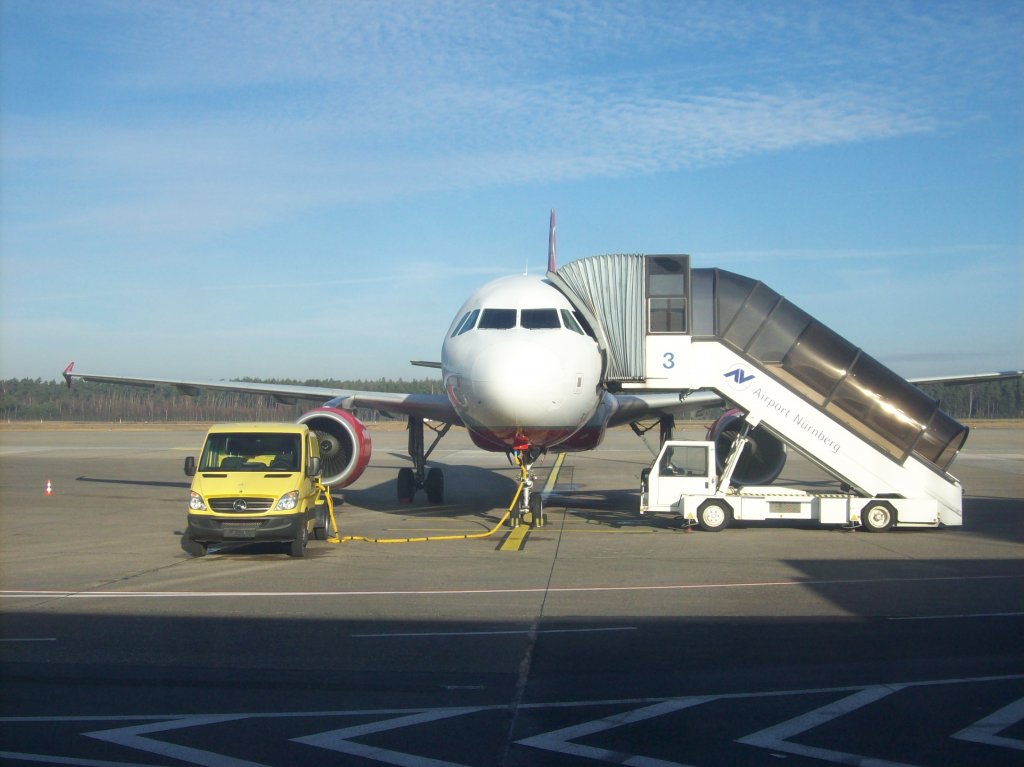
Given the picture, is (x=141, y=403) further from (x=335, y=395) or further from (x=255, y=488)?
(x=255, y=488)

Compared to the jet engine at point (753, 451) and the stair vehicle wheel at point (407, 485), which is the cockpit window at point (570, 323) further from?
the stair vehicle wheel at point (407, 485)

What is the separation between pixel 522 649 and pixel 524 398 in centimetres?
740

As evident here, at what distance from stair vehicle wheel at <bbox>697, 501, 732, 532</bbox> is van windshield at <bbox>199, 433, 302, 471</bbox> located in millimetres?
7341

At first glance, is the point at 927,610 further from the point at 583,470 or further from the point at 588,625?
the point at 583,470

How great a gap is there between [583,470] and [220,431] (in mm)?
22376

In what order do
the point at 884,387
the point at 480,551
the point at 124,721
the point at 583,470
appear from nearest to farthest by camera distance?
1. the point at 124,721
2. the point at 480,551
3. the point at 884,387
4. the point at 583,470

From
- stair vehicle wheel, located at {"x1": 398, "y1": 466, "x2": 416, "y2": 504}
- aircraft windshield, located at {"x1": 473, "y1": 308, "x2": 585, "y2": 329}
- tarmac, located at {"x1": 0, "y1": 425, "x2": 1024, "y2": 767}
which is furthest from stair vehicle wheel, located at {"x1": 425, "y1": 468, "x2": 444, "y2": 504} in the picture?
aircraft windshield, located at {"x1": 473, "y1": 308, "x2": 585, "y2": 329}

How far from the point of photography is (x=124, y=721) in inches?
267

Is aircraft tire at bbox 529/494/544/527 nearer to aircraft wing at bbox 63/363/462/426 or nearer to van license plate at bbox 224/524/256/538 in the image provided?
aircraft wing at bbox 63/363/462/426

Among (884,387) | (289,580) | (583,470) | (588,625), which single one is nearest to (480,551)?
(289,580)

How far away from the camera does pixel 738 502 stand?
18062mm

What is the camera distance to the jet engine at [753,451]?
2152 centimetres

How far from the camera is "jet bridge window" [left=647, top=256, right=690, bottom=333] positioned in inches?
730

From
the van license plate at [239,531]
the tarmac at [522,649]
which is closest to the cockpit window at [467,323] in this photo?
the tarmac at [522,649]
